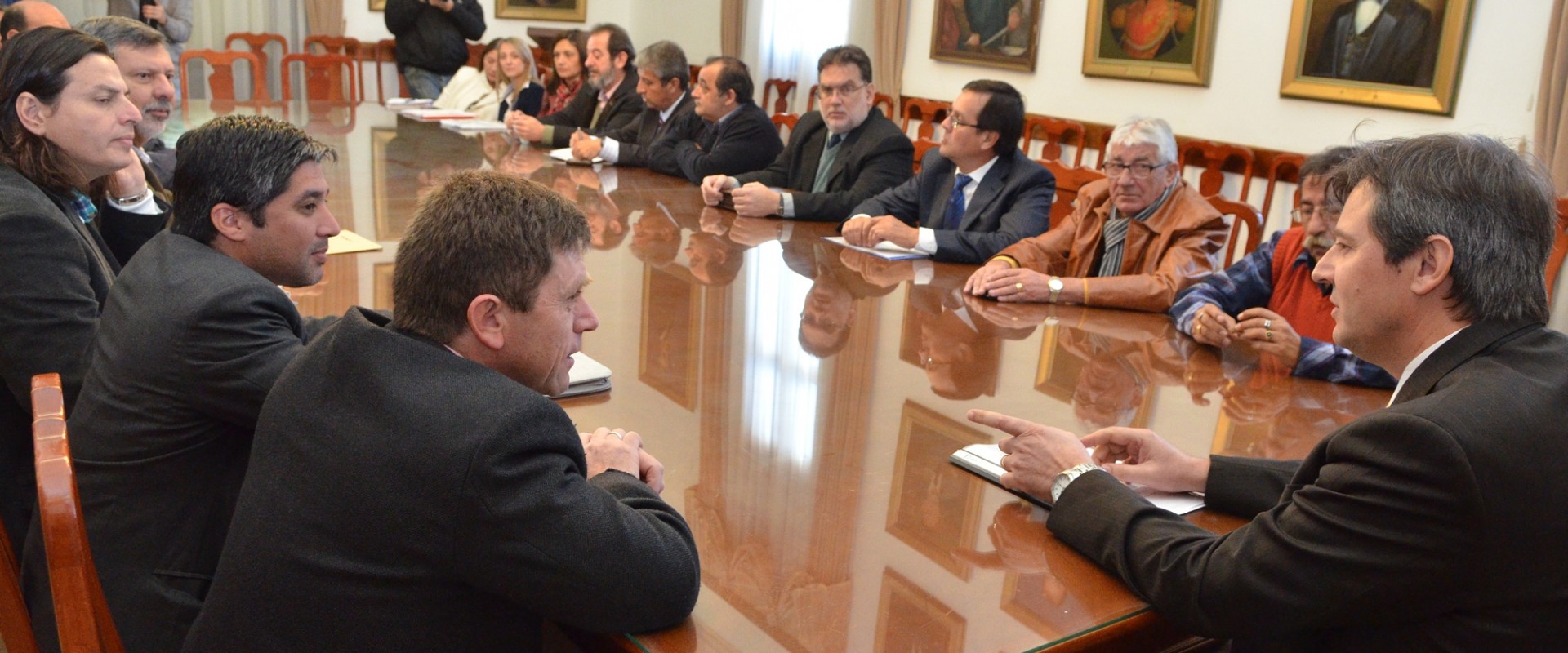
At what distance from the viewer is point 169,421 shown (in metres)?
1.74

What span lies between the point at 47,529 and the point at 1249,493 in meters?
1.56

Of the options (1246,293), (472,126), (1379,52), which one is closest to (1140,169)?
(1246,293)

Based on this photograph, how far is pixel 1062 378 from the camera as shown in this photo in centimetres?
249

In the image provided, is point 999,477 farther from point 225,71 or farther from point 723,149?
point 225,71

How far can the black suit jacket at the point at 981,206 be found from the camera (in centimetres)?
375

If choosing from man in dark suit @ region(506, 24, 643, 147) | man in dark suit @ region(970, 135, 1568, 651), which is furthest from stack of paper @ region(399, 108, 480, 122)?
man in dark suit @ region(970, 135, 1568, 651)

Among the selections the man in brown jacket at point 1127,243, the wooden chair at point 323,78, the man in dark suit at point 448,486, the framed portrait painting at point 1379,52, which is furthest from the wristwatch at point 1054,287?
the wooden chair at point 323,78

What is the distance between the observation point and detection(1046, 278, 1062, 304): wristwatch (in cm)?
319

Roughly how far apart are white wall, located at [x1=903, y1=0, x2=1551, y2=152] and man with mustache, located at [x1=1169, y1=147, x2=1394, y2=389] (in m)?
1.01

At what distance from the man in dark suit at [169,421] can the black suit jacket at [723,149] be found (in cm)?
337

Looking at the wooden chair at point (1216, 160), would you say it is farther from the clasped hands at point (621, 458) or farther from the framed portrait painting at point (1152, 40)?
the clasped hands at point (621, 458)

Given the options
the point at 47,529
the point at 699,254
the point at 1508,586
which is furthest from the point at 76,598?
the point at 699,254

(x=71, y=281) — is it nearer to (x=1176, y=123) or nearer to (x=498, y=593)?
(x=498, y=593)

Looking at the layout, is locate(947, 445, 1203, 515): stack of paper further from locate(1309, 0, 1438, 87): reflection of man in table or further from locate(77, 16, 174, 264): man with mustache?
locate(1309, 0, 1438, 87): reflection of man in table
